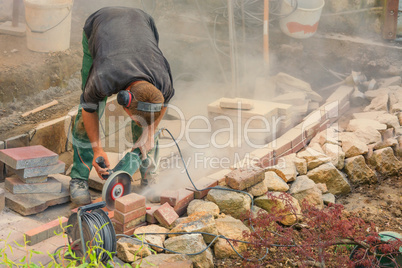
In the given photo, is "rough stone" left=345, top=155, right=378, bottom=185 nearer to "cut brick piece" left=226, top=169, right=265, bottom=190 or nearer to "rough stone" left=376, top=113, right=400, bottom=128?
"rough stone" left=376, top=113, right=400, bottom=128

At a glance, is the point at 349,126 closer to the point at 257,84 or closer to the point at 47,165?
the point at 257,84

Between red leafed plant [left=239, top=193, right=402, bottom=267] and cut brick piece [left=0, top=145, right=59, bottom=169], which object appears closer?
red leafed plant [left=239, top=193, right=402, bottom=267]

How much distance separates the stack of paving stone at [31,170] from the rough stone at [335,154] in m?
3.18

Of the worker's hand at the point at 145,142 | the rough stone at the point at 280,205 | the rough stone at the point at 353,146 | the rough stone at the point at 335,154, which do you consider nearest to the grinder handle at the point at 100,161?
the worker's hand at the point at 145,142

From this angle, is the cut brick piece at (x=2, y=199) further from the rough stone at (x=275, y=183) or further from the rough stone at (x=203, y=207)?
the rough stone at (x=275, y=183)

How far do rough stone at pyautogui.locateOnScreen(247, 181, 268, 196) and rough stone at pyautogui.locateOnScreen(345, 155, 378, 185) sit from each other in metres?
1.39

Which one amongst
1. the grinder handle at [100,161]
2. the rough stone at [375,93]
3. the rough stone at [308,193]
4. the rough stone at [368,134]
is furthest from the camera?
the rough stone at [375,93]

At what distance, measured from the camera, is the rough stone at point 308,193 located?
18.1 feet

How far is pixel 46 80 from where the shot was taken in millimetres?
7930

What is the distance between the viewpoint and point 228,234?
473 cm

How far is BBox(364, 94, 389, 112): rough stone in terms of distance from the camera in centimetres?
748

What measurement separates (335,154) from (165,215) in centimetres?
253

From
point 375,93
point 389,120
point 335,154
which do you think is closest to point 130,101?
point 335,154

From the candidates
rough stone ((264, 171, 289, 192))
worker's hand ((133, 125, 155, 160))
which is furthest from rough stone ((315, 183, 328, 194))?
worker's hand ((133, 125, 155, 160))
